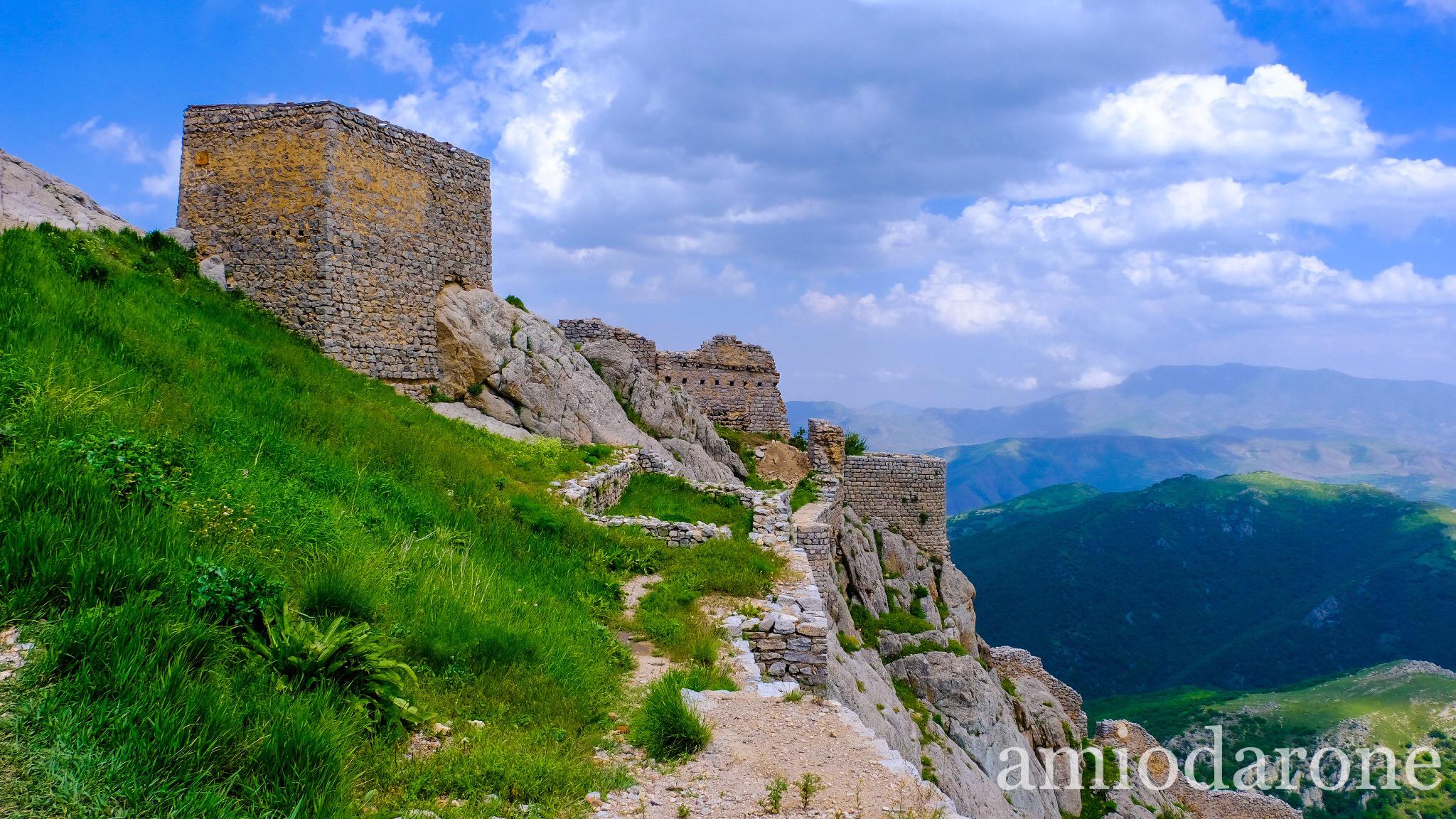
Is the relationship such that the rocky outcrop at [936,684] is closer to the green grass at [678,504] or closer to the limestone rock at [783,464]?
the limestone rock at [783,464]

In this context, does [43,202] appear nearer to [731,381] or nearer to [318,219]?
[318,219]

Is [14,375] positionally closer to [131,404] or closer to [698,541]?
[131,404]

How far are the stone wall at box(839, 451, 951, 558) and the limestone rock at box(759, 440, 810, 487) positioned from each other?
1.81 meters

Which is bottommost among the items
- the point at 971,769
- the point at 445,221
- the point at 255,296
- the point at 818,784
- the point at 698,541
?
the point at 971,769

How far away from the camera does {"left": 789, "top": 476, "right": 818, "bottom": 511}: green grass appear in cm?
2442

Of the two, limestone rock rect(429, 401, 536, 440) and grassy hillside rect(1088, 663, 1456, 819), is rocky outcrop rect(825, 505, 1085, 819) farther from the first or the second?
grassy hillside rect(1088, 663, 1456, 819)

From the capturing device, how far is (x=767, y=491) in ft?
66.3

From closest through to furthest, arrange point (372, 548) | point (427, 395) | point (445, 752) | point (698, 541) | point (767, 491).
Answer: point (445, 752)
point (372, 548)
point (698, 541)
point (427, 395)
point (767, 491)

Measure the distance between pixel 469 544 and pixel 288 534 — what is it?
100.0 inches

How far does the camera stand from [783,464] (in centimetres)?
3075

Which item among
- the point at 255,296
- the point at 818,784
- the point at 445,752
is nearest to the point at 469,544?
the point at 445,752

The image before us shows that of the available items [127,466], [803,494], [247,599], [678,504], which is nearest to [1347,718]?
[803,494]

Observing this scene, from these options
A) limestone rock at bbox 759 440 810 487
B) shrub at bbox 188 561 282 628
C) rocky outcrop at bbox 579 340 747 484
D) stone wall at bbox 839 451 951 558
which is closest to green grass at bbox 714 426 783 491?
limestone rock at bbox 759 440 810 487

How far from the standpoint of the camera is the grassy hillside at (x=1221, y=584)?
85.2 m
